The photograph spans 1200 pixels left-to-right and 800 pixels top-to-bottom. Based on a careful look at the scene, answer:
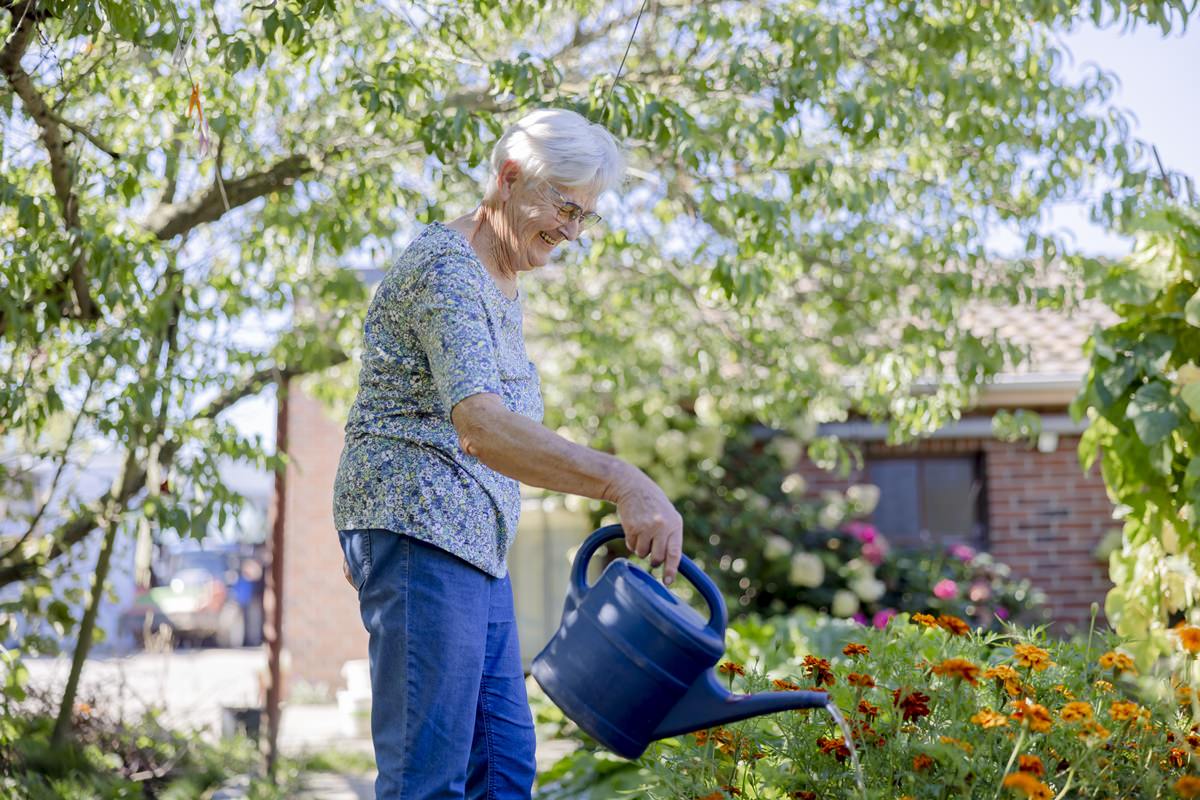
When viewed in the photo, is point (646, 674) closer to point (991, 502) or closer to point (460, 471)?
point (460, 471)

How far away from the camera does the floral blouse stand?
1822mm

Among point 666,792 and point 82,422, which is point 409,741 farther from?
point 82,422

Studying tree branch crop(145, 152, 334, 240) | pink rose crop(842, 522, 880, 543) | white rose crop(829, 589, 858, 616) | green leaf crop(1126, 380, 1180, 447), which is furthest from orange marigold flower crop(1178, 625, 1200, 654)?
pink rose crop(842, 522, 880, 543)

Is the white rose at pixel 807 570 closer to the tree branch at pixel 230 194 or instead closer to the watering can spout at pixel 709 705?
the tree branch at pixel 230 194

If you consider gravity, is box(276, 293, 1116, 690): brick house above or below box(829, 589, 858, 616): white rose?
above

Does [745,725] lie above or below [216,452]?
below

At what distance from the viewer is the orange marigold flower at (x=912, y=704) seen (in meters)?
1.98

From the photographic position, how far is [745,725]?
7.36ft

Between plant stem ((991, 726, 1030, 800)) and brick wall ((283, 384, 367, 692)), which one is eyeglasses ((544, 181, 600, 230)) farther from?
brick wall ((283, 384, 367, 692))

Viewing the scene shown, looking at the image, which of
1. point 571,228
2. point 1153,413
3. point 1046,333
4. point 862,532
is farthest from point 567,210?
point 1046,333

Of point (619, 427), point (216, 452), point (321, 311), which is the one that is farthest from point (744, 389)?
point (216, 452)

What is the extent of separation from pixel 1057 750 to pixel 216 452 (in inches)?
95.7

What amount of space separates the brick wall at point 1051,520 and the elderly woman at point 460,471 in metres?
5.91

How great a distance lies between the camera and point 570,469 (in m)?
1.69
